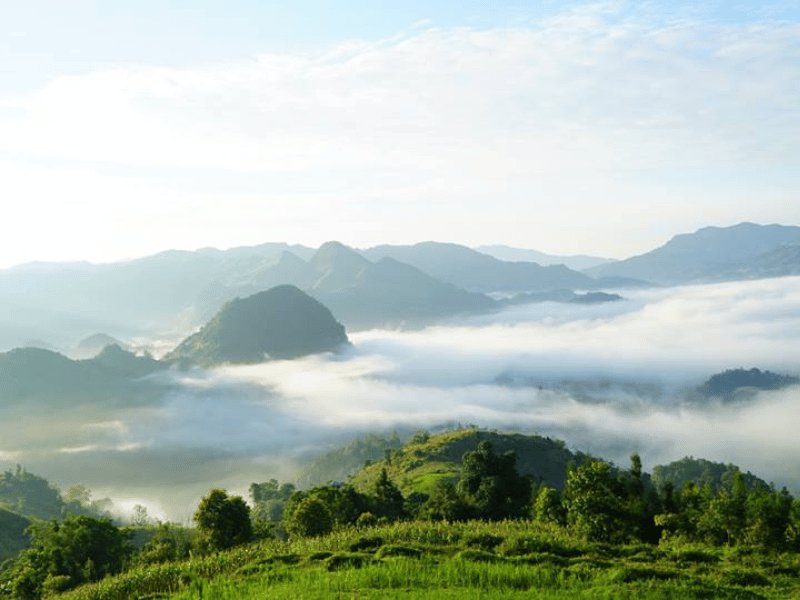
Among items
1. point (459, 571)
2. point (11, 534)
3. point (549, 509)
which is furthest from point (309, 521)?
point (11, 534)

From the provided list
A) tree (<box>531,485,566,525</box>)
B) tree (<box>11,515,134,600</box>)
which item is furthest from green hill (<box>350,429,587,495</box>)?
tree (<box>11,515,134,600</box>)

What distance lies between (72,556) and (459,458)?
5066 inches

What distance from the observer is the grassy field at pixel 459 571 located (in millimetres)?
20797

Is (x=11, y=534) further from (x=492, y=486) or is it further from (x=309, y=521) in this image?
(x=492, y=486)

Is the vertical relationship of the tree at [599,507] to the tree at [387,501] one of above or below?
above

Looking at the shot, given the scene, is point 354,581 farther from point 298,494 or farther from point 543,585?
point 298,494

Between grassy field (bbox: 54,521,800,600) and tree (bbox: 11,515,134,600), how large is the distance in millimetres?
17852

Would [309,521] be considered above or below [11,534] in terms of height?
above

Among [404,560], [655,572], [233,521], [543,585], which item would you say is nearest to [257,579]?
[404,560]

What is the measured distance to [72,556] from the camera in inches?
1671

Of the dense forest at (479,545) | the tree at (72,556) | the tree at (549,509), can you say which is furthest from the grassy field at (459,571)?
the tree at (549,509)

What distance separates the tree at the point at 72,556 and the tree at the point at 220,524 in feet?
17.7

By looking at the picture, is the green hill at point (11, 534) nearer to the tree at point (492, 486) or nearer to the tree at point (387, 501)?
the tree at point (387, 501)

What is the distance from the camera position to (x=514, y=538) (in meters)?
26.4
